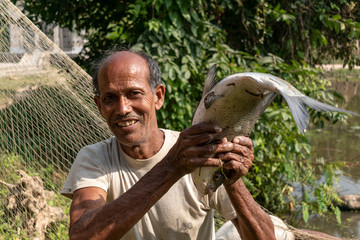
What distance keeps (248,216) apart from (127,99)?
61cm

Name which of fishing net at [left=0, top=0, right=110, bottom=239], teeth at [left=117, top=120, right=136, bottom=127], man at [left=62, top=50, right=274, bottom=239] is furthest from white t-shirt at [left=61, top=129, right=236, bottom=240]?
fishing net at [left=0, top=0, right=110, bottom=239]

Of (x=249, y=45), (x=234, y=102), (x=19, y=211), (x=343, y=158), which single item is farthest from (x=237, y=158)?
(x=343, y=158)

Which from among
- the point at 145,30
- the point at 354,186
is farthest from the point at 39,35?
the point at 354,186

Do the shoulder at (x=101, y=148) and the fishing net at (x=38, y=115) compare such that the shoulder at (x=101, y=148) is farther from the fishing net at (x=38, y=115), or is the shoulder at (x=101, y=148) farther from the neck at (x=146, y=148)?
the fishing net at (x=38, y=115)

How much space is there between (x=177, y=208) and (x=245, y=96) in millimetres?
578

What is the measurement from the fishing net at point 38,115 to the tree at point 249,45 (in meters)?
0.94

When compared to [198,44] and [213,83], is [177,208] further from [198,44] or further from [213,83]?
[198,44]

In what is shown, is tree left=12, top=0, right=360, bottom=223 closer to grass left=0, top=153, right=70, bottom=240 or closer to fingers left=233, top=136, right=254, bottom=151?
grass left=0, top=153, right=70, bottom=240

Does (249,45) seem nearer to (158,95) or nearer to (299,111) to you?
(158,95)

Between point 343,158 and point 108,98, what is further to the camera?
point 343,158

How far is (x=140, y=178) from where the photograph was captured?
1.54m

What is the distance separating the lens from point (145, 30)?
3967 mm

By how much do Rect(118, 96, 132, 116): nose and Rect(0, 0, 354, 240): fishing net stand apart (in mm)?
1119

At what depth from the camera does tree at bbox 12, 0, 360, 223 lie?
394 centimetres
